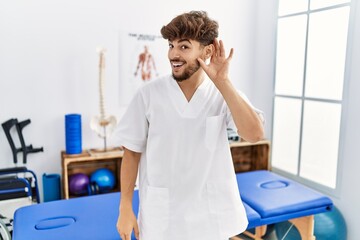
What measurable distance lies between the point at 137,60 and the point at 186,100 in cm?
178

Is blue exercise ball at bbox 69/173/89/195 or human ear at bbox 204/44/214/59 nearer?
human ear at bbox 204/44/214/59

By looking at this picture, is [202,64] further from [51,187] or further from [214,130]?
[51,187]

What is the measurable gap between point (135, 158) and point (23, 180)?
1.34 m

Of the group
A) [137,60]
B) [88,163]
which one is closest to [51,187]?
[88,163]

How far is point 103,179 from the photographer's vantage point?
2639mm

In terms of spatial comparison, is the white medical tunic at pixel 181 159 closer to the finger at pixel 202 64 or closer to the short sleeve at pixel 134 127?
the short sleeve at pixel 134 127

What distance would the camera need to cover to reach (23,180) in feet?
7.32

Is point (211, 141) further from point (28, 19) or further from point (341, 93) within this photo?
point (28, 19)

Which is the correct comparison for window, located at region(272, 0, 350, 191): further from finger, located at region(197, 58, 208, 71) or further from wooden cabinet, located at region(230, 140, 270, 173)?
finger, located at region(197, 58, 208, 71)

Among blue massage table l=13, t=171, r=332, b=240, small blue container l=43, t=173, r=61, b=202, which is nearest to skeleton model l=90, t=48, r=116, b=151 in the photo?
small blue container l=43, t=173, r=61, b=202

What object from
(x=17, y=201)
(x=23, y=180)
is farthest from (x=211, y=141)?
(x=17, y=201)

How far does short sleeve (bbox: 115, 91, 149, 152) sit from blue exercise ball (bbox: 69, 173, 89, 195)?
154cm

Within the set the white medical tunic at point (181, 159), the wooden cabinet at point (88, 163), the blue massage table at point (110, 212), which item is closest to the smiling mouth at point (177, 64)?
the white medical tunic at point (181, 159)

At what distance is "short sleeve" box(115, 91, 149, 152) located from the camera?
47.6 inches
